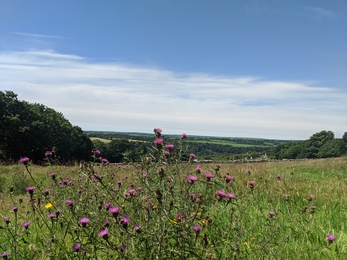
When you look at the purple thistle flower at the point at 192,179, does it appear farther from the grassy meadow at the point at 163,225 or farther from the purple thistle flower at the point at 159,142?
the purple thistle flower at the point at 159,142

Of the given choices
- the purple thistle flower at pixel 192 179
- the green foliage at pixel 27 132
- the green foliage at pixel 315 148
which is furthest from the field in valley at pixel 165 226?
the green foliage at pixel 315 148

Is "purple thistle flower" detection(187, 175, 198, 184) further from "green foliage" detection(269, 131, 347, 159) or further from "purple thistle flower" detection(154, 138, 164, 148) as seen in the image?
"green foliage" detection(269, 131, 347, 159)

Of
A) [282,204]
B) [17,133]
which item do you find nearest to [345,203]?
[282,204]

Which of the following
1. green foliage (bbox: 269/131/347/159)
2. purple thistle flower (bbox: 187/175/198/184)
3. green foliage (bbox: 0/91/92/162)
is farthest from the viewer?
green foliage (bbox: 269/131/347/159)

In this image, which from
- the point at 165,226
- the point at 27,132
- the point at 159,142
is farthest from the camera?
the point at 27,132

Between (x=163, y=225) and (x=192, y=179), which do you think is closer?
(x=163, y=225)

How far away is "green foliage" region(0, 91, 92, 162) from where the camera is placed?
32.2m

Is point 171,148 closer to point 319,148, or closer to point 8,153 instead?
point 8,153

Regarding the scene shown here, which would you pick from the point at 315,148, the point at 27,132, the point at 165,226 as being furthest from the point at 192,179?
the point at 315,148

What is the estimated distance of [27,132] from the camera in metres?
32.8

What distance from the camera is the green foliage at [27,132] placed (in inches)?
1266

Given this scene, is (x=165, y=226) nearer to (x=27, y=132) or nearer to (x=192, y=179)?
(x=192, y=179)

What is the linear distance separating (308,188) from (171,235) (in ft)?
13.9

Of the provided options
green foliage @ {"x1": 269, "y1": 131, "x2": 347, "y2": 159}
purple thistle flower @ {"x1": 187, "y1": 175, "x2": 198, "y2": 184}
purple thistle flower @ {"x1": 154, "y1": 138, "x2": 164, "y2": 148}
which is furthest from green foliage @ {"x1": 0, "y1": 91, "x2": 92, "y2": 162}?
green foliage @ {"x1": 269, "y1": 131, "x2": 347, "y2": 159}
